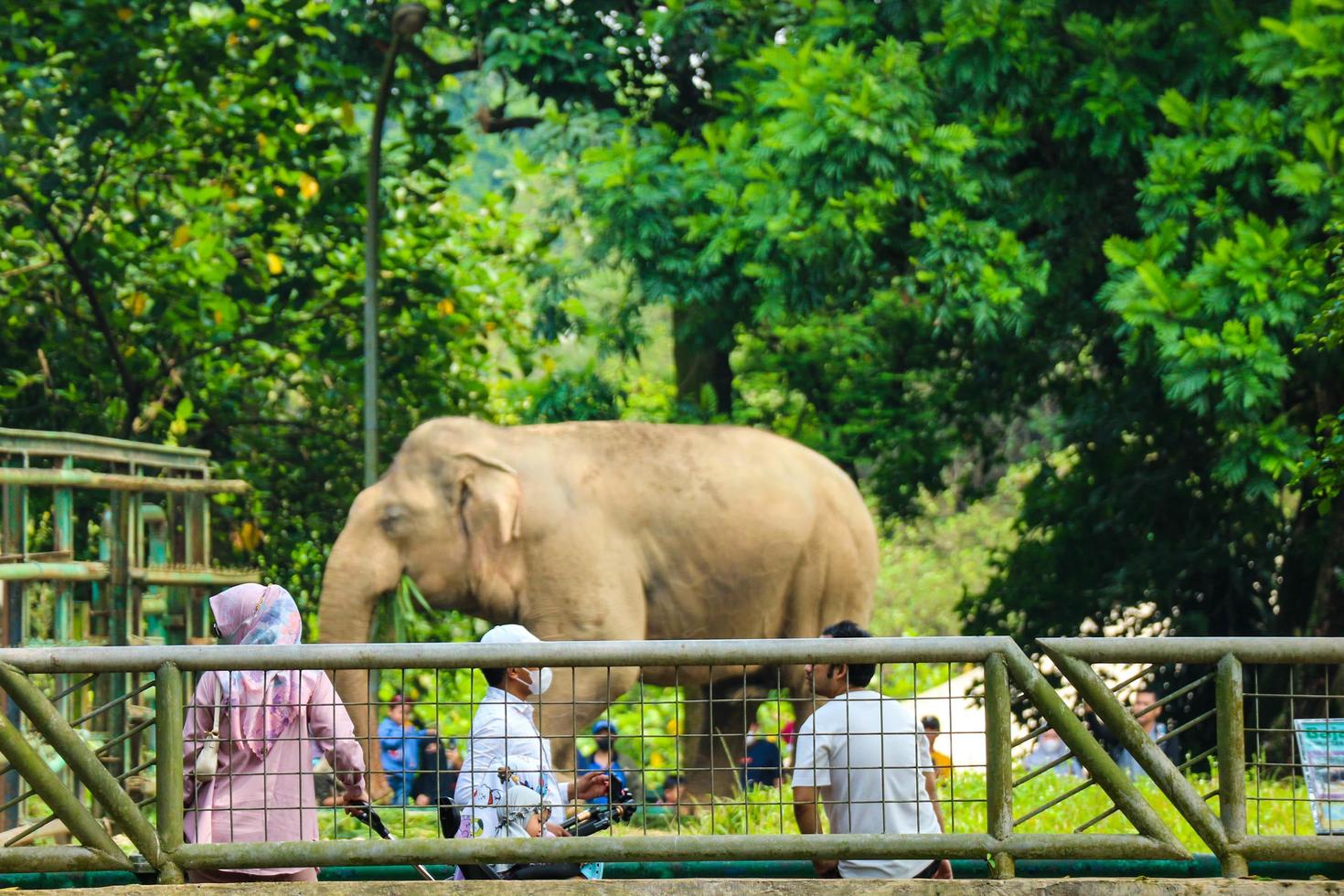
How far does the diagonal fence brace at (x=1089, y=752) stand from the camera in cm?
500

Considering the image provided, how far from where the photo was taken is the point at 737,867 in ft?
19.3

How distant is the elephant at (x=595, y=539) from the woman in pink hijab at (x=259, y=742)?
432 cm

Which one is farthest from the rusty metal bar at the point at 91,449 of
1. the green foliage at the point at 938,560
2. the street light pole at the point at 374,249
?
the green foliage at the point at 938,560

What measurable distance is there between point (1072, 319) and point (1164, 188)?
1704 millimetres

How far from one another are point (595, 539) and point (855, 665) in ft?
16.1

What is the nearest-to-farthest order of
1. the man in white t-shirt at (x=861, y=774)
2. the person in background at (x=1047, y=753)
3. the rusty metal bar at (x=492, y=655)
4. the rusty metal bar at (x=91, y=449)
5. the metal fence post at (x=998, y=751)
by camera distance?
the rusty metal bar at (x=492, y=655) → the metal fence post at (x=998, y=751) → the man in white t-shirt at (x=861, y=774) → the rusty metal bar at (x=91, y=449) → the person in background at (x=1047, y=753)

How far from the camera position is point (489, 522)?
33.2 ft

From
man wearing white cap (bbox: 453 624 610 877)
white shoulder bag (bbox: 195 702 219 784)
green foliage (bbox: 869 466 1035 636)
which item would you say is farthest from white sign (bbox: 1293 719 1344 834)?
green foliage (bbox: 869 466 1035 636)

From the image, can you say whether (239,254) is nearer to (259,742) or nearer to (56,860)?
(259,742)

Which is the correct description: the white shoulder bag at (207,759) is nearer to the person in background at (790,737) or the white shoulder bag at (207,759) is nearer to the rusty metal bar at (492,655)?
the rusty metal bar at (492,655)

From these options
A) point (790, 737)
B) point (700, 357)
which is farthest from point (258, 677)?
point (700, 357)

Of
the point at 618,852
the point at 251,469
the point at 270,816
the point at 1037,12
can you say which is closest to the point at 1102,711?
the point at 618,852

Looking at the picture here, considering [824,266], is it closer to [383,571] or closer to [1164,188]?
[1164,188]

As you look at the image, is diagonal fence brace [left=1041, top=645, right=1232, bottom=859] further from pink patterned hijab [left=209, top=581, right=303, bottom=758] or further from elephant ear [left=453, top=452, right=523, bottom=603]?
elephant ear [left=453, top=452, right=523, bottom=603]
